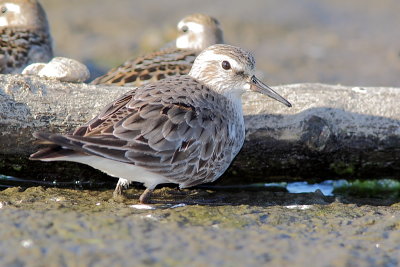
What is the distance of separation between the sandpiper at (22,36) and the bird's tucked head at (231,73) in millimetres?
3199

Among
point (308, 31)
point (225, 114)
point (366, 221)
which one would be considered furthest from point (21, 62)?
point (308, 31)

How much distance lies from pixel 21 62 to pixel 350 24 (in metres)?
7.40

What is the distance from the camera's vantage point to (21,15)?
10188 millimetres

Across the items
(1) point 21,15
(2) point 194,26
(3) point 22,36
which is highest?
(1) point 21,15

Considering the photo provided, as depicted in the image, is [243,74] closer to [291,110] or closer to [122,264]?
[291,110]

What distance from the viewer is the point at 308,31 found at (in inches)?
552

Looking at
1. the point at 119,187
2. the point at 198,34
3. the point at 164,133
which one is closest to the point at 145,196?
the point at 119,187

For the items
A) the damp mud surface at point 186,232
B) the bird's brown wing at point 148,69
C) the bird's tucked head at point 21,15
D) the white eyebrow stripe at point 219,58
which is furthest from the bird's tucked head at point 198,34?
the damp mud surface at point 186,232

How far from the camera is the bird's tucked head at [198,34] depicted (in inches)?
389

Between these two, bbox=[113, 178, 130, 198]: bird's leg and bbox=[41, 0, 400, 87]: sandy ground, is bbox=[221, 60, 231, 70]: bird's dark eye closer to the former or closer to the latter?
bbox=[113, 178, 130, 198]: bird's leg

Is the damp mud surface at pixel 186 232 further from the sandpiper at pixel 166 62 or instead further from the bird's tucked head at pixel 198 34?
the bird's tucked head at pixel 198 34

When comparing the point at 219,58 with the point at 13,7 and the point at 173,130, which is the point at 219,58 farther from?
the point at 13,7

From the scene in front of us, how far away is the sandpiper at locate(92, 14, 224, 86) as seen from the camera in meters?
7.87

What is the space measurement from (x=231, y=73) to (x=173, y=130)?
1.07 meters
